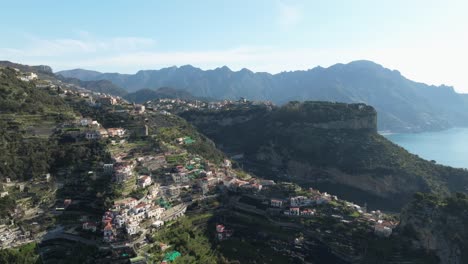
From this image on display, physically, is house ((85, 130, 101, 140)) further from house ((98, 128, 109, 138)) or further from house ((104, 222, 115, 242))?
house ((104, 222, 115, 242))

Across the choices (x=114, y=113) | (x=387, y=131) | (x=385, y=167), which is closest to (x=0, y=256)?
(x=114, y=113)

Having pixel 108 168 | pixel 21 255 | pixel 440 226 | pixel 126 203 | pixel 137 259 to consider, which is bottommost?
pixel 21 255

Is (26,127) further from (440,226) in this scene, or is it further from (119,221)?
(440,226)

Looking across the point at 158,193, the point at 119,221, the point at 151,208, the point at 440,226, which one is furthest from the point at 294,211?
the point at 119,221

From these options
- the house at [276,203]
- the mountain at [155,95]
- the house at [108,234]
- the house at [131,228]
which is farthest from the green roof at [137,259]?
the mountain at [155,95]

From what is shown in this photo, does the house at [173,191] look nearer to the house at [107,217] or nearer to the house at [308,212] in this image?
the house at [107,217]

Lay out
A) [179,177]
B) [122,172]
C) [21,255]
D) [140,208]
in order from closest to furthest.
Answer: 1. [21,255]
2. [140,208]
3. [122,172]
4. [179,177]

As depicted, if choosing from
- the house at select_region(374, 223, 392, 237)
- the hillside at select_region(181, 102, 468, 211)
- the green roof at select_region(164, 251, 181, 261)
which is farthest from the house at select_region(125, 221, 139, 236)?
the hillside at select_region(181, 102, 468, 211)

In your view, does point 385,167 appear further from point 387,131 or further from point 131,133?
point 387,131
